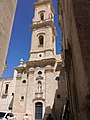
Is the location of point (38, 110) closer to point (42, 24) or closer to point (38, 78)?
point (38, 78)

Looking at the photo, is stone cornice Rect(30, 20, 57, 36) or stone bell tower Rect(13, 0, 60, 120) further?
stone cornice Rect(30, 20, 57, 36)

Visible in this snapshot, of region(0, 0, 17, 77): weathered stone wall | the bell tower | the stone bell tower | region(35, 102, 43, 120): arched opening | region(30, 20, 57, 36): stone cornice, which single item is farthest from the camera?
region(30, 20, 57, 36): stone cornice

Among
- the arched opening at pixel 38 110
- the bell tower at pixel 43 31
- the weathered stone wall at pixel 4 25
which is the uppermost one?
the bell tower at pixel 43 31

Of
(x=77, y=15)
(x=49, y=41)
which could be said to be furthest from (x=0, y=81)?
(x=77, y=15)

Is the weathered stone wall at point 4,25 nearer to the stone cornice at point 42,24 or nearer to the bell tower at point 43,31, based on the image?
the bell tower at point 43,31

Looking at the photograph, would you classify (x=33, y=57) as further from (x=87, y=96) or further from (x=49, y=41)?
(x=87, y=96)

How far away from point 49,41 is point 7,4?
842 inches

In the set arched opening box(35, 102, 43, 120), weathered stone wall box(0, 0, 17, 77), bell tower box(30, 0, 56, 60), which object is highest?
bell tower box(30, 0, 56, 60)

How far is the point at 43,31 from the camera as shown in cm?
3098

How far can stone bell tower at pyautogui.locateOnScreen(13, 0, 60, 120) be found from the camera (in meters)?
24.2

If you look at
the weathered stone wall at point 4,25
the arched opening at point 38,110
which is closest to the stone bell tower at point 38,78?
the arched opening at point 38,110

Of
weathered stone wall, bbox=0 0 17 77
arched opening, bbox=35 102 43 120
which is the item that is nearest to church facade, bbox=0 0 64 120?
arched opening, bbox=35 102 43 120

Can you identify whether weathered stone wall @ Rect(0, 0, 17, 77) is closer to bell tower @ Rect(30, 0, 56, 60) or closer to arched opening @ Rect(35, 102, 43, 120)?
arched opening @ Rect(35, 102, 43, 120)

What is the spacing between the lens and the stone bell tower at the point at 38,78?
954 inches
